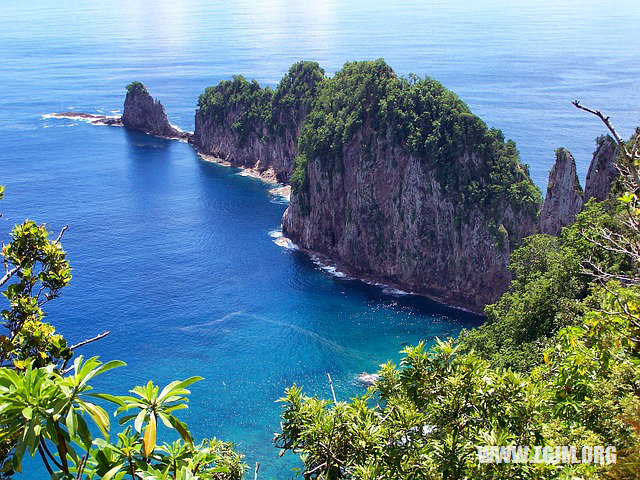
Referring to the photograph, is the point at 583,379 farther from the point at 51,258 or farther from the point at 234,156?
the point at 234,156

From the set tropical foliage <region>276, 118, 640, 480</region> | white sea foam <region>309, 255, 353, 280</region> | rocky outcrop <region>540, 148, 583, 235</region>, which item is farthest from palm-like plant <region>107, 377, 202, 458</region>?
white sea foam <region>309, 255, 353, 280</region>

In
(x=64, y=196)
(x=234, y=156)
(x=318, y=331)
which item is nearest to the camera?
(x=318, y=331)

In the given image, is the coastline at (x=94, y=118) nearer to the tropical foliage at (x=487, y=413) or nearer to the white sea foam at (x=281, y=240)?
the white sea foam at (x=281, y=240)

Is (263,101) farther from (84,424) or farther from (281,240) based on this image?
(84,424)

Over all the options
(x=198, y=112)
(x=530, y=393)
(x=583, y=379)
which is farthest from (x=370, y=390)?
(x=198, y=112)

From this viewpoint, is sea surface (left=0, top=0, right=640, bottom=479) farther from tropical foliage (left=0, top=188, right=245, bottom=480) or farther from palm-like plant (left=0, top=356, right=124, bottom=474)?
palm-like plant (left=0, top=356, right=124, bottom=474)

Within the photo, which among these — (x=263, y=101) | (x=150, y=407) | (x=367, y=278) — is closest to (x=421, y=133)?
(x=367, y=278)
